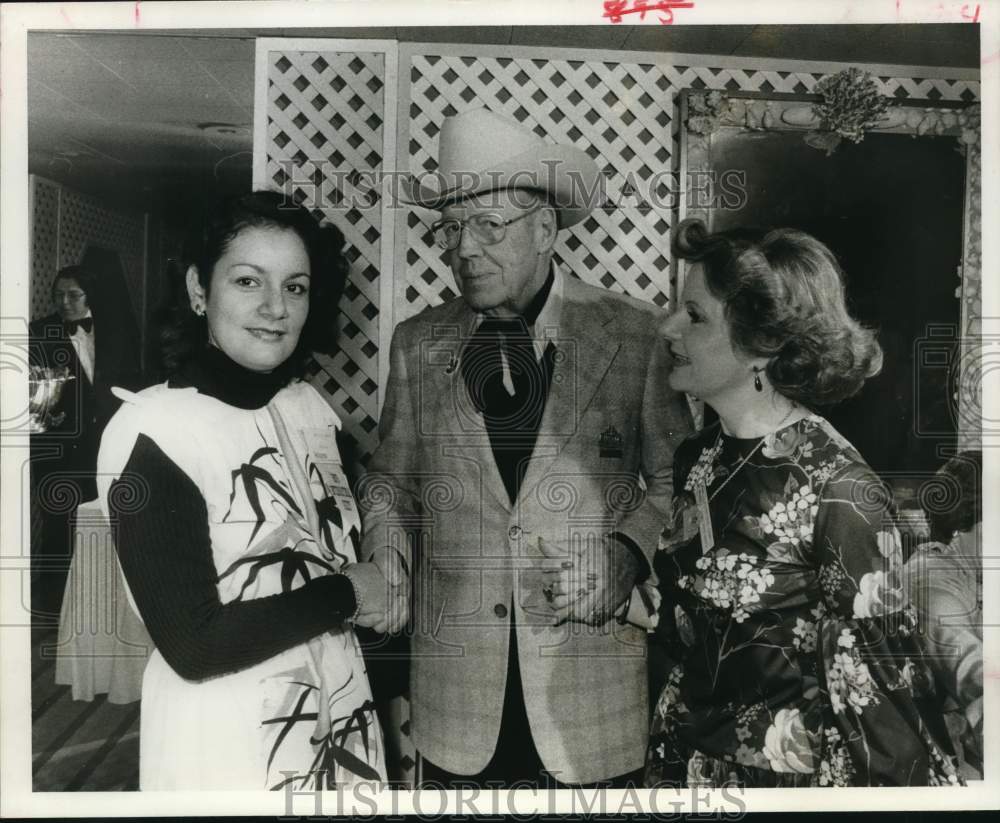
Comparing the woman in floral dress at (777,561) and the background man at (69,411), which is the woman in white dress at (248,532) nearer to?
the background man at (69,411)

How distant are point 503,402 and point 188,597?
83 centimetres

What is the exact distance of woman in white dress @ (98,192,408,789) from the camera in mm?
1956

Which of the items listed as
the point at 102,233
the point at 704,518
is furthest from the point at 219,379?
the point at 704,518

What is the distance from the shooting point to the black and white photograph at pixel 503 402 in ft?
6.56

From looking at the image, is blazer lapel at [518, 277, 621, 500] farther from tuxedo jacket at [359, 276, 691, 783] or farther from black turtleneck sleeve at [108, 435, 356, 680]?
black turtleneck sleeve at [108, 435, 356, 680]

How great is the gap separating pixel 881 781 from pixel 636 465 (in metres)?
0.93

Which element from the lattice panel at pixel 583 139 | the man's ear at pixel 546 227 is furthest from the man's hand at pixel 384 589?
the man's ear at pixel 546 227

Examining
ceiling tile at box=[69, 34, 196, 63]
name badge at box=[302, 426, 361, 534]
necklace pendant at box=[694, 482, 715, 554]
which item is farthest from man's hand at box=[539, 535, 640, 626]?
ceiling tile at box=[69, 34, 196, 63]

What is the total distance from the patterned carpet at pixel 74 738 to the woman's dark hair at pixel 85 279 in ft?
2.61

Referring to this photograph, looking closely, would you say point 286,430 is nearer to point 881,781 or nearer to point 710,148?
point 710,148

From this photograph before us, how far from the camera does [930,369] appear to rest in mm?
2113

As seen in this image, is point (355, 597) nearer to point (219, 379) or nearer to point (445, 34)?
point (219, 379)

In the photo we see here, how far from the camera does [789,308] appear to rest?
6.56 feet

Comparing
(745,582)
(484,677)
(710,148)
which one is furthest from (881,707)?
(710,148)
